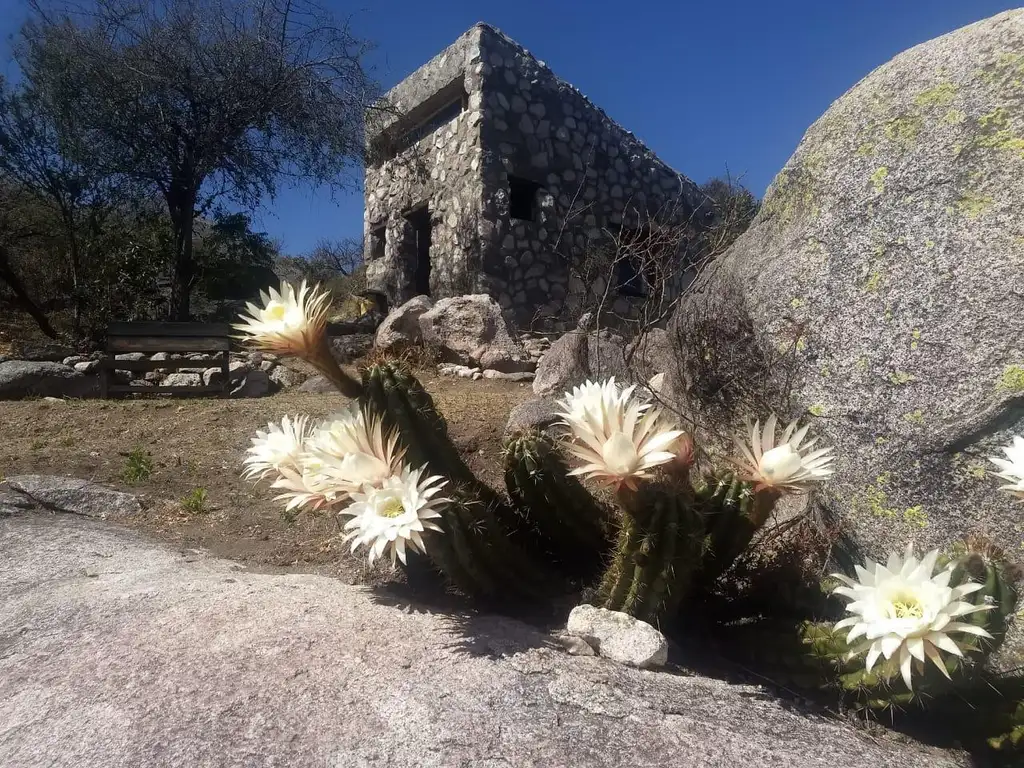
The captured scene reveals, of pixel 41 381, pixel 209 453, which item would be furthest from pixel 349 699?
pixel 41 381

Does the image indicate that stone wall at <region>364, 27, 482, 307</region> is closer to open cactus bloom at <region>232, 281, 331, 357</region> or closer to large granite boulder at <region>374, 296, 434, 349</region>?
large granite boulder at <region>374, 296, 434, 349</region>

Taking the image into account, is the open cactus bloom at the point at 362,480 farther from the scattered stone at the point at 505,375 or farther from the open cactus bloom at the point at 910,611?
the scattered stone at the point at 505,375

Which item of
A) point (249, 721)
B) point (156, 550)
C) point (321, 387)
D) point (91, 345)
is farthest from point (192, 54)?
point (249, 721)

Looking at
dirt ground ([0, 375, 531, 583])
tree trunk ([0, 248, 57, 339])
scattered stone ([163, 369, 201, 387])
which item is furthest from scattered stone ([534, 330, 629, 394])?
tree trunk ([0, 248, 57, 339])

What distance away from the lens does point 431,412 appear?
2443 mm

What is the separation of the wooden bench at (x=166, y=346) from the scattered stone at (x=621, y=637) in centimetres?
716

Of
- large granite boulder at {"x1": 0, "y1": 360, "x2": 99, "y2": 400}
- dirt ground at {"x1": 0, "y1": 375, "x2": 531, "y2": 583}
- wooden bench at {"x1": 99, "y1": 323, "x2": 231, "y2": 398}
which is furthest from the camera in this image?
wooden bench at {"x1": 99, "y1": 323, "x2": 231, "y2": 398}

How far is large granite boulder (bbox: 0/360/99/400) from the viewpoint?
7973 mm

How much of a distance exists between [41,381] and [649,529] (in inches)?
329

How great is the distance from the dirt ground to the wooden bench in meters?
0.65

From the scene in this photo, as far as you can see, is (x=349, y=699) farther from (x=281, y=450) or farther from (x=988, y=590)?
(x=988, y=590)

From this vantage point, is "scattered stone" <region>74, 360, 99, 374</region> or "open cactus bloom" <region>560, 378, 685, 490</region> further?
"scattered stone" <region>74, 360, 99, 374</region>

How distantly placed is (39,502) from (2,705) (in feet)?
8.03

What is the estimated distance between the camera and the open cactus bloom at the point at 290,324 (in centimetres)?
222
